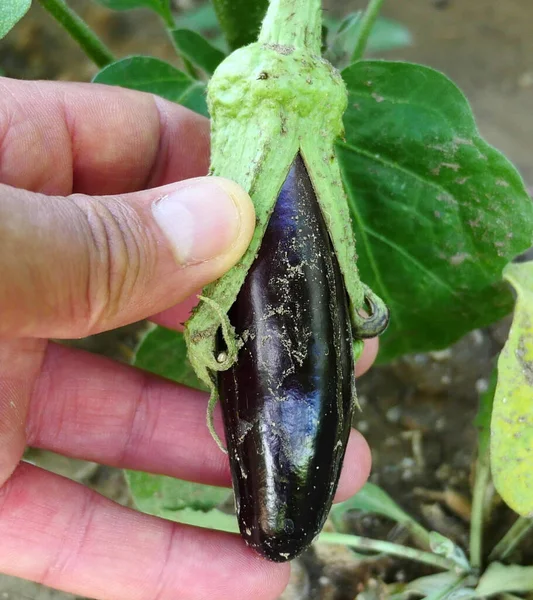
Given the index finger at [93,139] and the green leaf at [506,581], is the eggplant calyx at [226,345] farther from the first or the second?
the green leaf at [506,581]

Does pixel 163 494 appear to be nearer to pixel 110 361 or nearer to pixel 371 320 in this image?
pixel 110 361

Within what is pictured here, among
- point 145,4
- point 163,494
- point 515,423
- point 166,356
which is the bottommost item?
point 163,494

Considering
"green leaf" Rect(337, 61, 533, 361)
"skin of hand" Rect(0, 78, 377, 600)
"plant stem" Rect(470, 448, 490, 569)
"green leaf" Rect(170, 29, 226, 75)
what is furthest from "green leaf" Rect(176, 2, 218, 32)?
"plant stem" Rect(470, 448, 490, 569)

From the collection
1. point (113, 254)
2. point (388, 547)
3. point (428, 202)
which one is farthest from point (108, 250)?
point (388, 547)

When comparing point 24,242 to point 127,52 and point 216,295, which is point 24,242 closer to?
point 216,295

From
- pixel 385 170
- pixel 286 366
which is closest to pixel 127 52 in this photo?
pixel 385 170

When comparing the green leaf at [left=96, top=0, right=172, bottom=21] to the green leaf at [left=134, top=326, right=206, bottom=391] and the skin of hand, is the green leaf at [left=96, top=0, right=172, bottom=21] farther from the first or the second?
the green leaf at [left=134, top=326, right=206, bottom=391]
